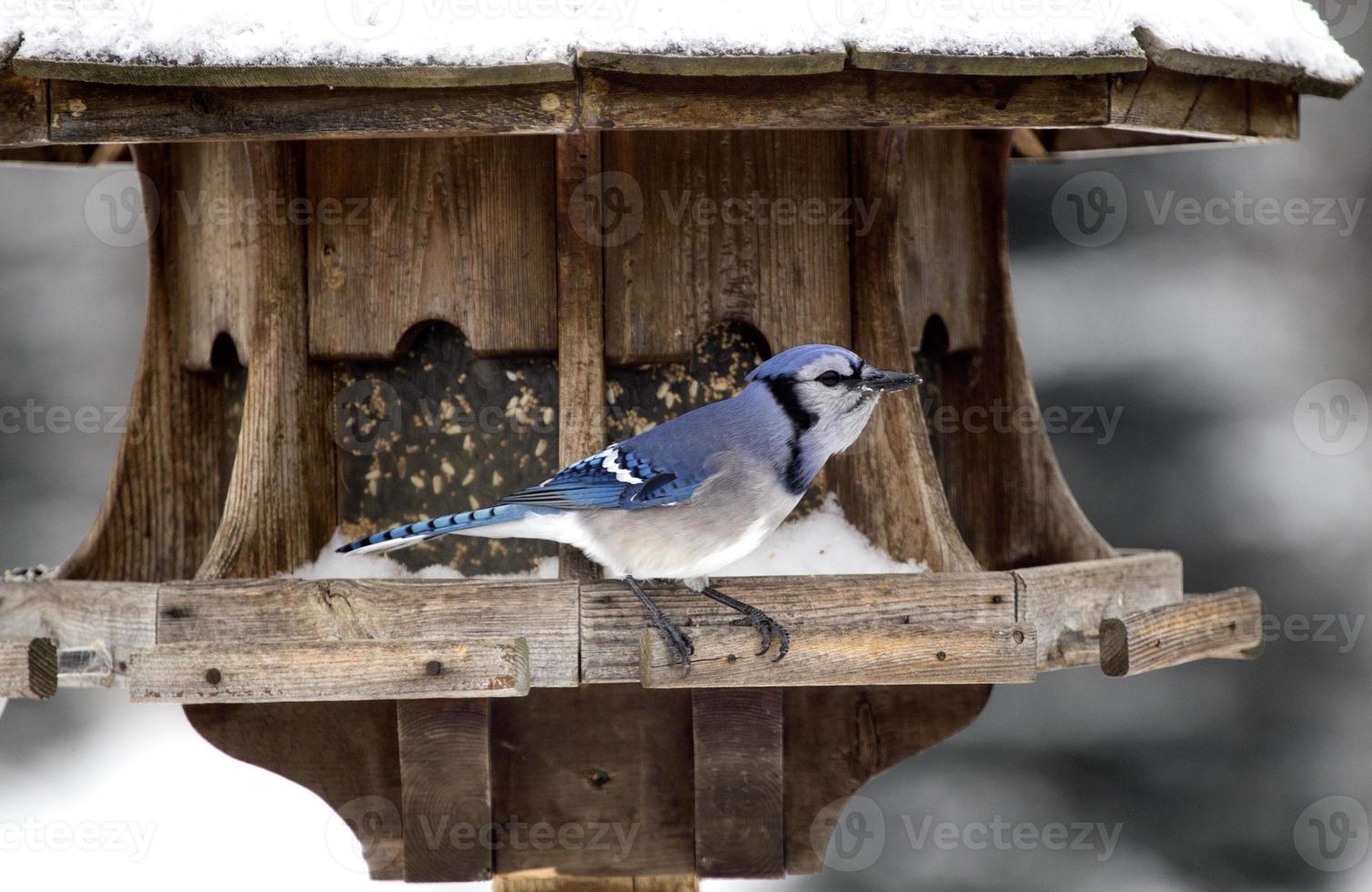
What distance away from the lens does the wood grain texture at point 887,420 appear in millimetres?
4020

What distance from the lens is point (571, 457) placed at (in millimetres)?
3848

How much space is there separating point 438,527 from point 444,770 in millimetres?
721

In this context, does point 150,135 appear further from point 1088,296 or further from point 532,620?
point 1088,296

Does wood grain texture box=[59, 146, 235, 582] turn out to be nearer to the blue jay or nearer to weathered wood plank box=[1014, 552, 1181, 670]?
the blue jay

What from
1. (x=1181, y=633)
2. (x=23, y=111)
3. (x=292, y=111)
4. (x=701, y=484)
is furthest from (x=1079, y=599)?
(x=23, y=111)

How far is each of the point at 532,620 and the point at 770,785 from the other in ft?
3.04

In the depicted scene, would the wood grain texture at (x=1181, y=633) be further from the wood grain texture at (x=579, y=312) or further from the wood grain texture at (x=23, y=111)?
the wood grain texture at (x=23, y=111)

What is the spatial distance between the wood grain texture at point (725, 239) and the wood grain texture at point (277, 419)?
0.74 m

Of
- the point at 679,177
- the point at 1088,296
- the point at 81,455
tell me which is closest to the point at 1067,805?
the point at 1088,296

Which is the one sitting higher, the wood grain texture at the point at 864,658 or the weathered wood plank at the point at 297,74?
the weathered wood plank at the point at 297,74

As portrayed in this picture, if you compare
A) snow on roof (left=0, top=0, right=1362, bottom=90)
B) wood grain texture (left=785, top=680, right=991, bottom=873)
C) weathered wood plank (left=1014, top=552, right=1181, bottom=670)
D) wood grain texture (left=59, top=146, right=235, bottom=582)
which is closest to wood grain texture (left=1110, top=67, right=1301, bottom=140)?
snow on roof (left=0, top=0, right=1362, bottom=90)

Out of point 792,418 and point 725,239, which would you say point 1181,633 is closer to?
point 792,418

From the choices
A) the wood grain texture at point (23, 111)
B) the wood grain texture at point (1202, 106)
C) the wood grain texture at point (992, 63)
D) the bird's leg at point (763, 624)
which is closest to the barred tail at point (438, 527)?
the bird's leg at point (763, 624)

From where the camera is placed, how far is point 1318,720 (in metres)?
6.98
